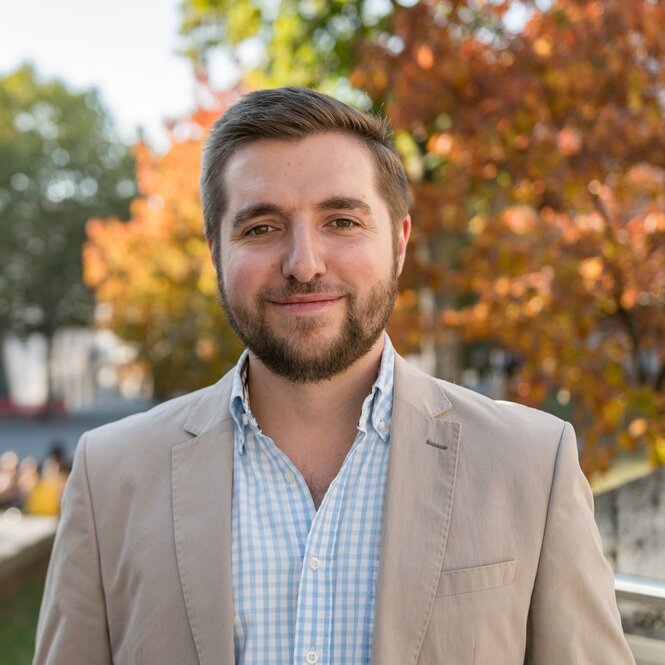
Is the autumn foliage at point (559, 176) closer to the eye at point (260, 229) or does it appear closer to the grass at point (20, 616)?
the eye at point (260, 229)

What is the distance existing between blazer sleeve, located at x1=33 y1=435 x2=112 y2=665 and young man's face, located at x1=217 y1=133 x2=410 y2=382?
1.94 feet

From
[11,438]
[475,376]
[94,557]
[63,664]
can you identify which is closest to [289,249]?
[94,557]

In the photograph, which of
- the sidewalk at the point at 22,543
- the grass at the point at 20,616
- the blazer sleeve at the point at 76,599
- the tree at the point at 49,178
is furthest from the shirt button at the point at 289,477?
the tree at the point at 49,178

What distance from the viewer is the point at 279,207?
1.92 metres

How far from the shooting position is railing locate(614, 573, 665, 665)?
2.12 meters

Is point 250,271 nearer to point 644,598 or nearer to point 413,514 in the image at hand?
point 413,514

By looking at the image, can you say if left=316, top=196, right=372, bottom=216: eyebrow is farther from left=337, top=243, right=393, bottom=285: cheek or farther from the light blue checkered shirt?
the light blue checkered shirt

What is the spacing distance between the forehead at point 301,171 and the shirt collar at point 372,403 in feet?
1.34

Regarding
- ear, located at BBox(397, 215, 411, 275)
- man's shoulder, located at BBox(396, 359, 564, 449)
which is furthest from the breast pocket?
ear, located at BBox(397, 215, 411, 275)

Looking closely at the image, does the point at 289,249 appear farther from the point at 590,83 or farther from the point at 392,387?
the point at 590,83

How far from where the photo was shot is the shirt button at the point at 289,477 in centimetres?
193

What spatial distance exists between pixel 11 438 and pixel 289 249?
30.2 m

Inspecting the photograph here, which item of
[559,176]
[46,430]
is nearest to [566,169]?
[559,176]

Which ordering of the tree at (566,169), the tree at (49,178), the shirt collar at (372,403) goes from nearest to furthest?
1. the shirt collar at (372,403)
2. the tree at (566,169)
3. the tree at (49,178)
